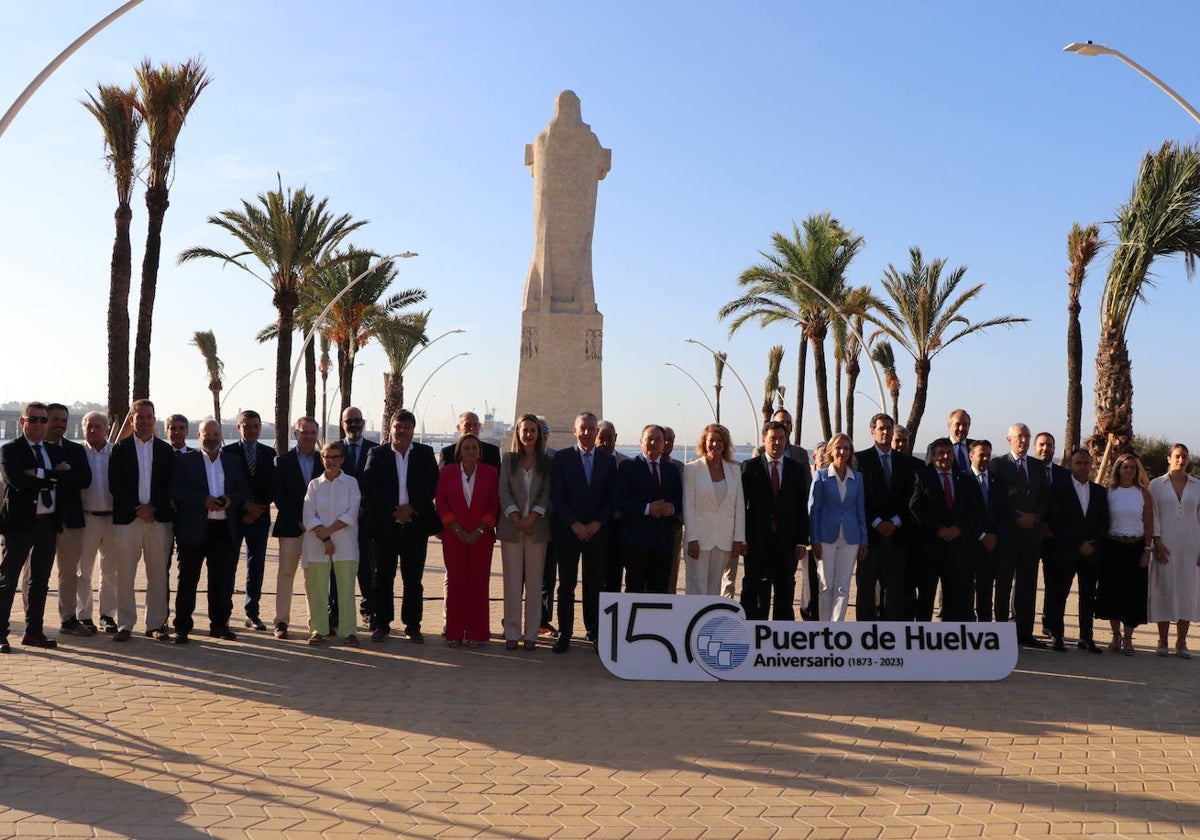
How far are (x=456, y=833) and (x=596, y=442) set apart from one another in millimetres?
5173

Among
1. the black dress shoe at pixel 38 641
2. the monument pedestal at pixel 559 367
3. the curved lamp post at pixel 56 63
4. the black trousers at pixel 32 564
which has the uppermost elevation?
the curved lamp post at pixel 56 63

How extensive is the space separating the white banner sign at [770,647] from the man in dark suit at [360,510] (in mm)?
2587

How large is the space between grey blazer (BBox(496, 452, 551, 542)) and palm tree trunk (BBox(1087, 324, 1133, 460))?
49.8 feet

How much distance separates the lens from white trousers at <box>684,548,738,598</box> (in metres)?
8.83

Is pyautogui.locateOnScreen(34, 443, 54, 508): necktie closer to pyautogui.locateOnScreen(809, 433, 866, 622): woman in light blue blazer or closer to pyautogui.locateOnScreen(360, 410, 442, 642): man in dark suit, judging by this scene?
pyautogui.locateOnScreen(360, 410, 442, 642): man in dark suit

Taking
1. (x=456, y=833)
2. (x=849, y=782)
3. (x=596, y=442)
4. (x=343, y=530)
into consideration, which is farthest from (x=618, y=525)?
(x=456, y=833)

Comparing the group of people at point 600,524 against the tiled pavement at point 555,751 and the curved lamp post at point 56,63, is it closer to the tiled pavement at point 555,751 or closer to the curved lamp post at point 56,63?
the tiled pavement at point 555,751

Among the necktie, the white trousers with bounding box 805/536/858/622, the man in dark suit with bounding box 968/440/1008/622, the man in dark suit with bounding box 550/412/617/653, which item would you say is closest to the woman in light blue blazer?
the white trousers with bounding box 805/536/858/622

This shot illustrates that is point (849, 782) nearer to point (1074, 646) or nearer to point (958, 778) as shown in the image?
point (958, 778)

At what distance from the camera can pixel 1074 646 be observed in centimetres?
961

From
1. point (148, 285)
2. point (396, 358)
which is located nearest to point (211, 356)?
point (396, 358)

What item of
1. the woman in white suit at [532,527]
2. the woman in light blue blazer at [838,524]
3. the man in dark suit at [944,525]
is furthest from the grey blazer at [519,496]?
the man in dark suit at [944,525]

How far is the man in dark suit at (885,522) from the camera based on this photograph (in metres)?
9.19

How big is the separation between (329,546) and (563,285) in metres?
11.7
